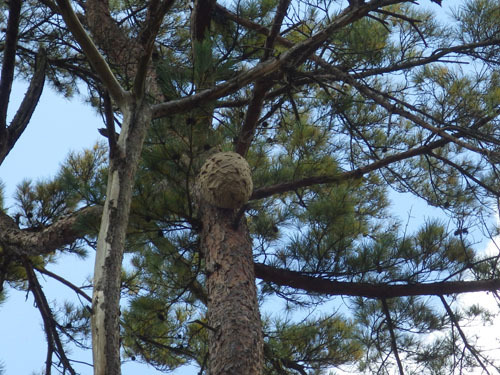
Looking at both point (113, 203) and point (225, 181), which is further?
point (225, 181)

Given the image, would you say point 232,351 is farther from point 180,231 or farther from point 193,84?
point 193,84

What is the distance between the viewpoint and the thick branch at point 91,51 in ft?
6.12

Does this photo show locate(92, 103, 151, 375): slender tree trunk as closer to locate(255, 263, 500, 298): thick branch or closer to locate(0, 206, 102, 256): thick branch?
locate(0, 206, 102, 256): thick branch

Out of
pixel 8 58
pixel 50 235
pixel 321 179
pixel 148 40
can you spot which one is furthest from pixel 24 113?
pixel 321 179

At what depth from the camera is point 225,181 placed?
2557mm

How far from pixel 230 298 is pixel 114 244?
80cm

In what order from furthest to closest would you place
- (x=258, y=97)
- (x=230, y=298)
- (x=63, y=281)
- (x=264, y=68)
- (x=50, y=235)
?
(x=63, y=281) < (x=258, y=97) < (x=50, y=235) < (x=230, y=298) < (x=264, y=68)

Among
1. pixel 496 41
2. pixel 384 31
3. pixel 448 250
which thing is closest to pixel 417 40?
pixel 384 31

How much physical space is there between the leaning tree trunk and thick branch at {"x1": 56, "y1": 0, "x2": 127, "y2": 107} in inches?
24.7

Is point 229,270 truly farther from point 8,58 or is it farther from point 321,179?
point 8,58

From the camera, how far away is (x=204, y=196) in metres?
2.67

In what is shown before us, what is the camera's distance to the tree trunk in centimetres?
231

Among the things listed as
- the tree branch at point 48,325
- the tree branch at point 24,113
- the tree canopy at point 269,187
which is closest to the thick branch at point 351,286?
the tree canopy at point 269,187

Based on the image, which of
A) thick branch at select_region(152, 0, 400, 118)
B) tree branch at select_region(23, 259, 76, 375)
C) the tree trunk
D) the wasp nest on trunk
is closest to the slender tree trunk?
thick branch at select_region(152, 0, 400, 118)
